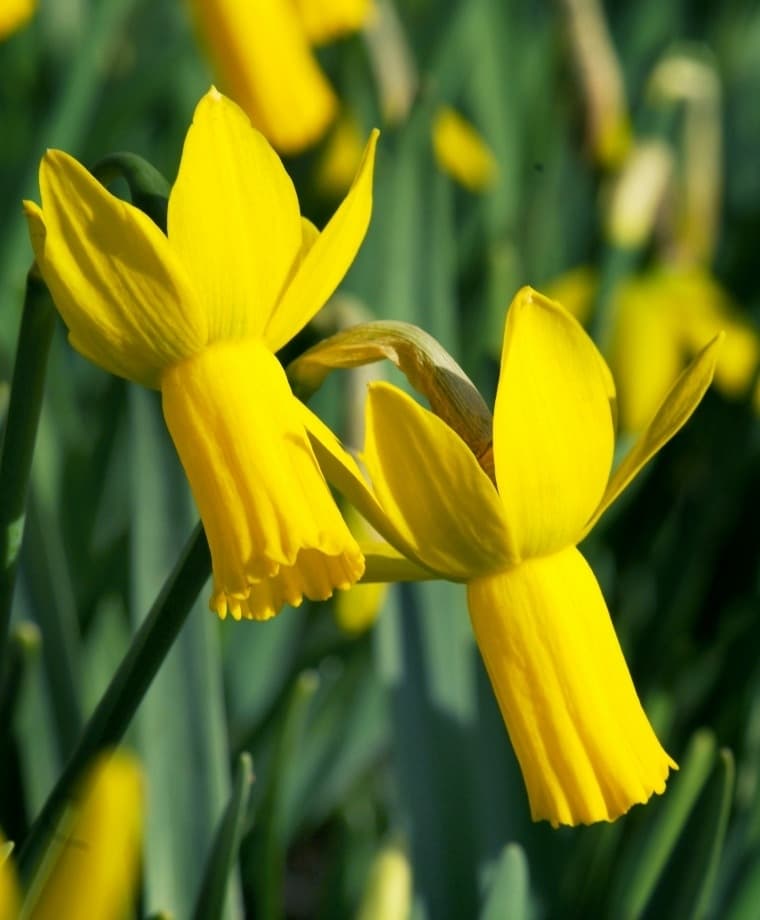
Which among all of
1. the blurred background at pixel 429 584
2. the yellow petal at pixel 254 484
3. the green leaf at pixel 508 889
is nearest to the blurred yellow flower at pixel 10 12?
the blurred background at pixel 429 584

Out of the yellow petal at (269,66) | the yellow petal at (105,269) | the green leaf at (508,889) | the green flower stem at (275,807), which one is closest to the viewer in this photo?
the yellow petal at (105,269)

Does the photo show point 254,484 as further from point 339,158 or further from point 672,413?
point 339,158

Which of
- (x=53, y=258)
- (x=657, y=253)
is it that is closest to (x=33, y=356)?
(x=53, y=258)

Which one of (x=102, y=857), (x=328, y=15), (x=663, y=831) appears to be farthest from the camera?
(x=328, y=15)

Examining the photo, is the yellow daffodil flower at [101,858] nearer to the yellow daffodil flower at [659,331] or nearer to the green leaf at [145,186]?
the green leaf at [145,186]

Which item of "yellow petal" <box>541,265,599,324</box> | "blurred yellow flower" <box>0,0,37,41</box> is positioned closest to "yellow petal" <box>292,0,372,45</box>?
"yellow petal" <box>541,265,599,324</box>

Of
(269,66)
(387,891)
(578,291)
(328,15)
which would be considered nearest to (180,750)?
(387,891)

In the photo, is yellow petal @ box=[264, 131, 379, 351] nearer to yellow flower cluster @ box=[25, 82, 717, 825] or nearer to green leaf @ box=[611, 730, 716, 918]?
yellow flower cluster @ box=[25, 82, 717, 825]
